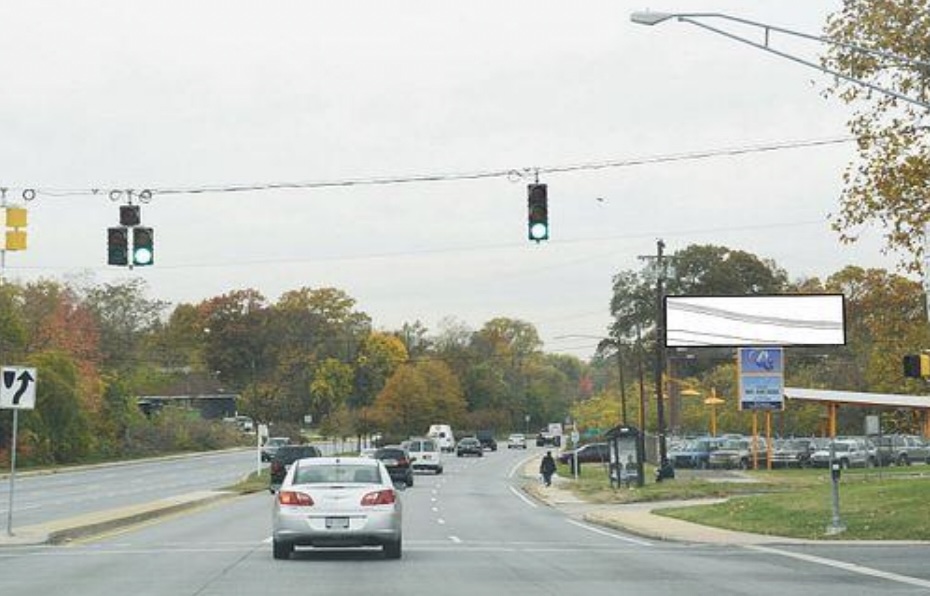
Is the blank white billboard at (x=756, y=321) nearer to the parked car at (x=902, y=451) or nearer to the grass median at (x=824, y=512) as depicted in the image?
the parked car at (x=902, y=451)

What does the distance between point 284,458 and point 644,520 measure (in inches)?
865

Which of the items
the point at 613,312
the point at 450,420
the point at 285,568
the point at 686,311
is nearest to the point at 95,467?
the point at 686,311

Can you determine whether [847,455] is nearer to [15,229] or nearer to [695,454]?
[695,454]

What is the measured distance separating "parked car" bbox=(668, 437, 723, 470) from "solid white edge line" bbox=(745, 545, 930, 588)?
4865 centimetres

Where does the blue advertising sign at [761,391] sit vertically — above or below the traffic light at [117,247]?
below

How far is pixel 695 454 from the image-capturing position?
73.1 metres

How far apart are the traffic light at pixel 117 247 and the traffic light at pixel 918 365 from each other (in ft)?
48.2

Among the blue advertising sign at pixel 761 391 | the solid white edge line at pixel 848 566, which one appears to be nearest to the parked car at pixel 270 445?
the blue advertising sign at pixel 761 391

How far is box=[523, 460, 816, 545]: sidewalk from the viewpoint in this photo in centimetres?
2627

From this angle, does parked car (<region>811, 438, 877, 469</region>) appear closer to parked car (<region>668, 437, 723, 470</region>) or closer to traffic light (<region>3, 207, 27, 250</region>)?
parked car (<region>668, 437, 723, 470</region>)

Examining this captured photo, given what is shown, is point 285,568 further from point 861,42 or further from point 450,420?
point 450,420

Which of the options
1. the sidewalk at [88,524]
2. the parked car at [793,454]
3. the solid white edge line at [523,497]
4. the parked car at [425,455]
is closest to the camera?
the sidewalk at [88,524]

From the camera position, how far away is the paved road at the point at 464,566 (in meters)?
16.1

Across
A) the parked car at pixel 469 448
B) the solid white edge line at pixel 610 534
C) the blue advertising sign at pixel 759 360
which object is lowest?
the solid white edge line at pixel 610 534
